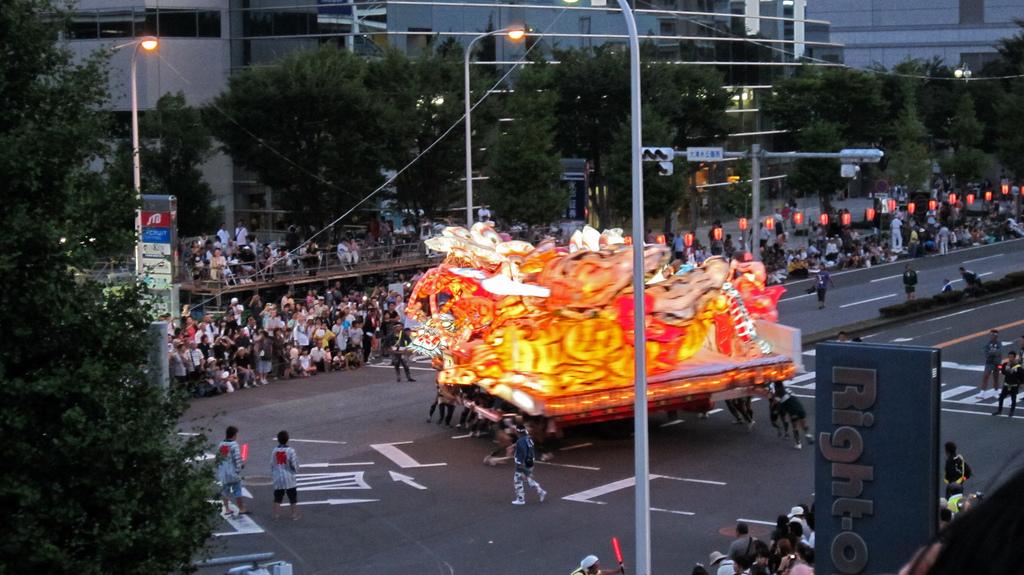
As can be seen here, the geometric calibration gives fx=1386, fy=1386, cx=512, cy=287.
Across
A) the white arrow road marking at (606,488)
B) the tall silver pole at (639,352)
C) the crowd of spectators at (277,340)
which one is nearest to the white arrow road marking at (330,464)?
the white arrow road marking at (606,488)

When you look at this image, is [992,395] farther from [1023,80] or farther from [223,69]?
[1023,80]

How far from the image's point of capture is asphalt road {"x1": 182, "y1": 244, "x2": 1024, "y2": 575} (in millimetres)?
20031

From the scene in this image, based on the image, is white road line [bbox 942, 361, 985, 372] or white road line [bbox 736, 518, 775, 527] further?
white road line [bbox 942, 361, 985, 372]

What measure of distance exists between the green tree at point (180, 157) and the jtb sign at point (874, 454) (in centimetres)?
3865

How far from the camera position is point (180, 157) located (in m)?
49.2

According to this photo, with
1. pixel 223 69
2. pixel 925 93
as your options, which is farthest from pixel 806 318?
pixel 925 93

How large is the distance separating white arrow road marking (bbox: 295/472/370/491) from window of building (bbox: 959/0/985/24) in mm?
95274

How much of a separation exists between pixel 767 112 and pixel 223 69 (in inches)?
1146

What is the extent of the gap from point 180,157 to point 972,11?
256ft

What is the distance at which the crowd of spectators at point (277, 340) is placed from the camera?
104ft

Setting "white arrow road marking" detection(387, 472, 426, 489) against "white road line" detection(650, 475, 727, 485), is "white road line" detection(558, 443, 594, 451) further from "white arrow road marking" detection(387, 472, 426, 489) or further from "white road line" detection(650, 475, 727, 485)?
"white arrow road marking" detection(387, 472, 426, 489)

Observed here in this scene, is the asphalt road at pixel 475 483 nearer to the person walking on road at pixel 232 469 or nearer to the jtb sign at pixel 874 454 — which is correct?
the person walking on road at pixel 232 469

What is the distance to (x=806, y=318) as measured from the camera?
4281 centimetres

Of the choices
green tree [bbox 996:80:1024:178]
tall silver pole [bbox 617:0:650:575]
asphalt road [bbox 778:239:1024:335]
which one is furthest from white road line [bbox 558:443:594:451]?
green tree [bbox 996:80:1024:178]
